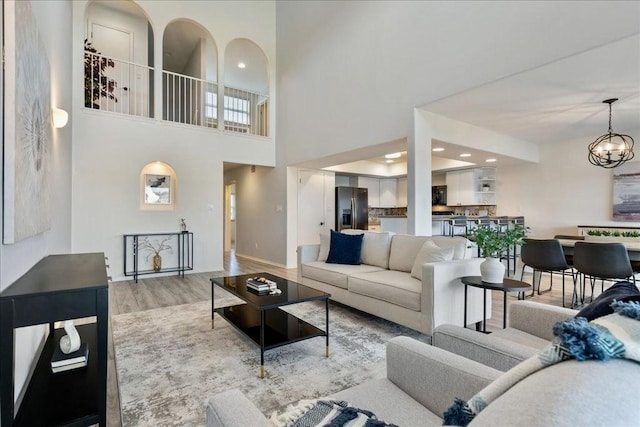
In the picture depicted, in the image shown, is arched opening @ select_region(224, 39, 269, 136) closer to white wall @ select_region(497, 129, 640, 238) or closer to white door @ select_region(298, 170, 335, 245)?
white door @ select_region(298, 170, 335, 245)

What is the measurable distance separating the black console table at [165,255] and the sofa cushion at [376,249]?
11.5 feet

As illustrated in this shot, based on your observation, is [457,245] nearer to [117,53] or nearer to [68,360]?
[68,360]

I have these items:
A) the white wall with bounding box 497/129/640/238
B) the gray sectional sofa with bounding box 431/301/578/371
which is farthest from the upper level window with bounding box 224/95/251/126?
the gray sectional sofa with bounding box 431/301/578/371

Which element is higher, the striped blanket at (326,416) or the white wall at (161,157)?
the white wall at (161,157)

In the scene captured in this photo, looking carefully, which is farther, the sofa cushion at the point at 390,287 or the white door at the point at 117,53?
the white door at the point at 117,53

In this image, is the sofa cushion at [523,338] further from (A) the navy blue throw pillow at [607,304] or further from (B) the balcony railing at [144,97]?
(B) the balcony railing at [144,97]

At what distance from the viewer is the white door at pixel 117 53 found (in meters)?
6.20

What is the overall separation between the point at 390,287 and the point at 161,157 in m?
4.84

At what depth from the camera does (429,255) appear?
3.03m

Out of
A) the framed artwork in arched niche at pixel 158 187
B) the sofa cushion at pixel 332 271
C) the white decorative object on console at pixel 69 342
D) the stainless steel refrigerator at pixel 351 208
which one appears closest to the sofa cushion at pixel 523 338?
the sofa cushion at pixel 332 271

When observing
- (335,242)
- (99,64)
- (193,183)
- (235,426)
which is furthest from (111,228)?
(235,426)

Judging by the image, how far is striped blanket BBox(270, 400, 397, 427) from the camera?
791 millimetres

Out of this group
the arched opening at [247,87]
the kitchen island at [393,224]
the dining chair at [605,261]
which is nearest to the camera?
the dining chair at [605,261]


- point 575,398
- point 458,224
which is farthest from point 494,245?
point 458,224
